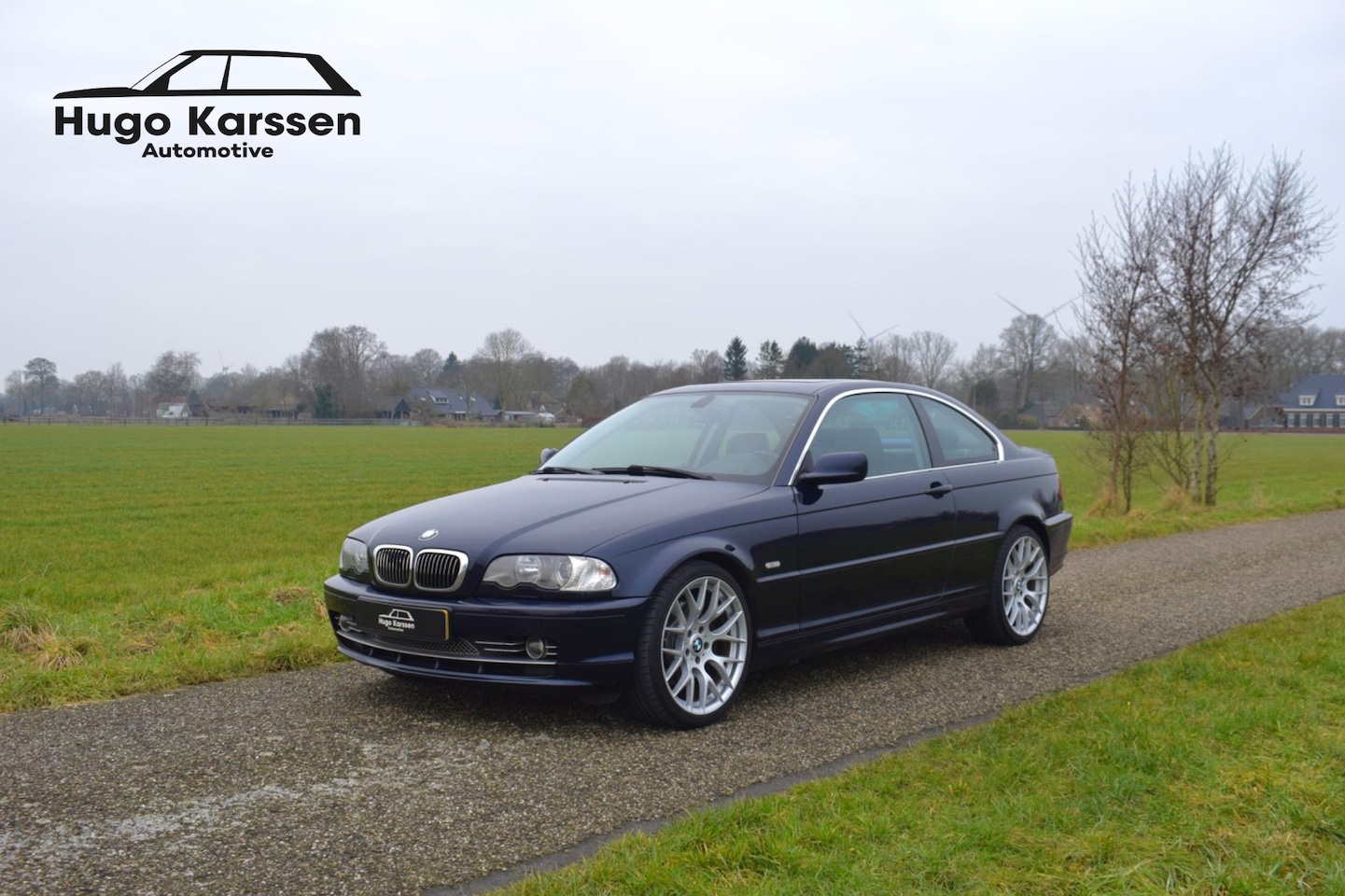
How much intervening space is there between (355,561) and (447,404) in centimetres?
13127

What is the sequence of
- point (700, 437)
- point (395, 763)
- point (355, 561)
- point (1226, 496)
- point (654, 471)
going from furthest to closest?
1. point (1226, 496)
2. point (700, 437)
3. point (654, 471)
4. point (355, 561)
5. point (395, 763)

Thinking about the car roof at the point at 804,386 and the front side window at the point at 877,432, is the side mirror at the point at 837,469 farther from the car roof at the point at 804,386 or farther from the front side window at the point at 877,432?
the car roof at the point at 804,386

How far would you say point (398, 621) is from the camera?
484cm

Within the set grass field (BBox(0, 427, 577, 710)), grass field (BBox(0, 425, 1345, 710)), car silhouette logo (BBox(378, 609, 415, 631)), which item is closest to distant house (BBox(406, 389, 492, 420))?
grass field (BBox(0, 425, 1345, 710))

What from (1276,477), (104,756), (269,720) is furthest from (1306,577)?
(1276,477)

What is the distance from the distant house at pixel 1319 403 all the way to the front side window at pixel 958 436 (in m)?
133

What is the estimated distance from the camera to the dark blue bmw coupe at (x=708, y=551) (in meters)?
4.64

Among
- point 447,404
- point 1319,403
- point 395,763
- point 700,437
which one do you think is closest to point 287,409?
point 447,404

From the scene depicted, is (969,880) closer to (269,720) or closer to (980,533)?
(269,720)

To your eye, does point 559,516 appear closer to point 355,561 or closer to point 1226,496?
point 355,561

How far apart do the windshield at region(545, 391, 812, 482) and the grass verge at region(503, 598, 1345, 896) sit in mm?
1736

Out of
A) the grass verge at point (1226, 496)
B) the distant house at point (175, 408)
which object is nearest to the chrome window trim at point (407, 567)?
the grass verge at point (1226, 496)

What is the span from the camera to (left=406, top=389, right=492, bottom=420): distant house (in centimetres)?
12556

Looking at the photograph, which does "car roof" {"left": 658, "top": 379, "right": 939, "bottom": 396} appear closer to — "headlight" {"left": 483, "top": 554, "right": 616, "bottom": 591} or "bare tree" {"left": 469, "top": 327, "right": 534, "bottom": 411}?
"headlight" {"left": 483, "top": 554, "right": 616, "bottom": 591}
